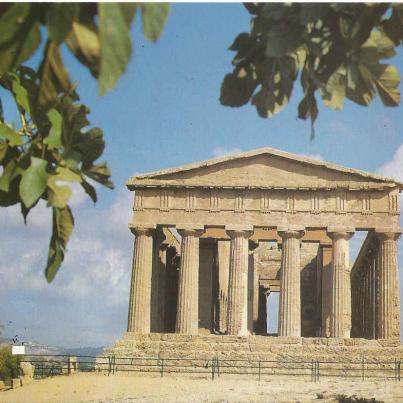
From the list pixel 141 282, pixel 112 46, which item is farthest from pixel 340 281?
pixel 112 46

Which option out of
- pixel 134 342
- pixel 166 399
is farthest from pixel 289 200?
pixel 166 399

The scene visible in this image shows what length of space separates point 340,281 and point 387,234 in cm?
283

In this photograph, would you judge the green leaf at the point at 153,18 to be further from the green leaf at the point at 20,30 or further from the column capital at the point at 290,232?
the column capital at the point at 290,232

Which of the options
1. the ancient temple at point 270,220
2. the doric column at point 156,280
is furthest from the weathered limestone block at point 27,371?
the doric column at point 156,280

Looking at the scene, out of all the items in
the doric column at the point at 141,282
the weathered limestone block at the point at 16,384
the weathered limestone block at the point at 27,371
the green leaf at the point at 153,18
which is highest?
the doric column at the point at 141,282

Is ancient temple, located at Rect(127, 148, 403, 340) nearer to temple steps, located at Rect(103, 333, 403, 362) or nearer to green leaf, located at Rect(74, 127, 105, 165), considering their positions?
temple steps, located at Rect(103, 333, 403, 362)

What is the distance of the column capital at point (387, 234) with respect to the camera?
32438 mm

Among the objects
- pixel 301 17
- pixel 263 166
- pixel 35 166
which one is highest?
pixel 263 166

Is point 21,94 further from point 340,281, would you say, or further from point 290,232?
point 340,281

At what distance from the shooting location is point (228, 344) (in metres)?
30.5

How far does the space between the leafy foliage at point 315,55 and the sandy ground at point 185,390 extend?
12.9 meters

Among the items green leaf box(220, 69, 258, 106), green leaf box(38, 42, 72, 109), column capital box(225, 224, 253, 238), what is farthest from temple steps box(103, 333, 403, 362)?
green leaf box(38, 42, 72, 109)

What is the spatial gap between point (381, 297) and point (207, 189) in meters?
8.77

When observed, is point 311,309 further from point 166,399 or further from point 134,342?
point 166,399
